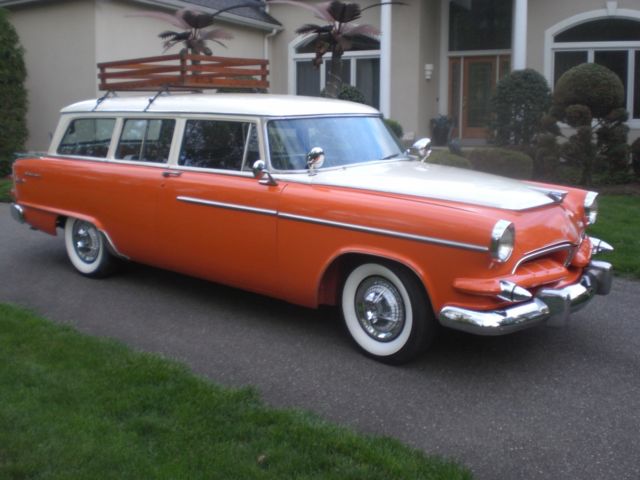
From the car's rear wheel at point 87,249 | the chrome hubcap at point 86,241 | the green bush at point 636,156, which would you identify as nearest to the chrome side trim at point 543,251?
the car's rear wheel at point 87,249

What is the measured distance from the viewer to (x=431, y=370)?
4957 mm

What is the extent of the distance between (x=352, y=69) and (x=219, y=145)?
1312 centimetres

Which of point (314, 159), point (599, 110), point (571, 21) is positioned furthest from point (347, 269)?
point (571, 21)

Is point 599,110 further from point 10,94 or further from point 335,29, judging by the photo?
point 10,94

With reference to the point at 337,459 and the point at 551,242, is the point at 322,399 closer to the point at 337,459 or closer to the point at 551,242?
the point at 337,459

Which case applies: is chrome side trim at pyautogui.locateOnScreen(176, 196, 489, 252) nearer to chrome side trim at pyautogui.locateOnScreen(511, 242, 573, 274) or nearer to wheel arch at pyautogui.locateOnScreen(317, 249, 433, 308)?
wheel arch at pyautogui.locateOnScreen(317, 249, 433, 308)

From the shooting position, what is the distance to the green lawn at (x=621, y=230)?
7402 millimetres

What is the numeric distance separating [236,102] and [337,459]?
3.21 metres

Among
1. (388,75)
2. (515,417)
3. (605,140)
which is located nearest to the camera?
(515,417)

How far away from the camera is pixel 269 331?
18.8 ft

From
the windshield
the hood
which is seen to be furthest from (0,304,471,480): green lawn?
the windshield

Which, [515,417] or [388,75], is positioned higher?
[388,75]

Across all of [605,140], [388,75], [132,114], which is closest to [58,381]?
[132,114]

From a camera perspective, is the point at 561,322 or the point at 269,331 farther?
the point at 269,331
